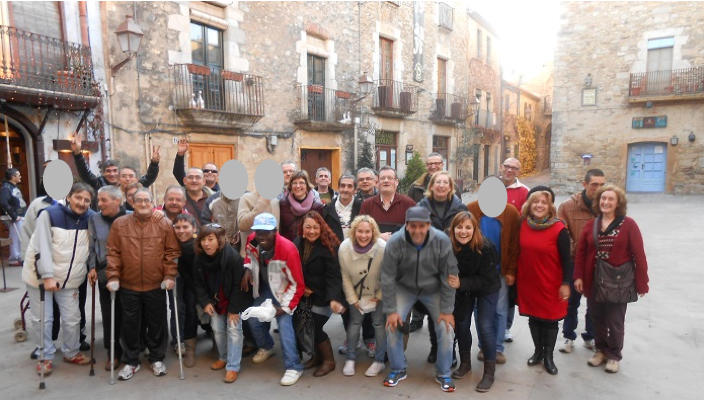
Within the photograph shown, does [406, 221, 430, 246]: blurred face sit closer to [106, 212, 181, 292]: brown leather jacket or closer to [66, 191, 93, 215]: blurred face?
[106, 212, 181, 292]: brown leather jacket

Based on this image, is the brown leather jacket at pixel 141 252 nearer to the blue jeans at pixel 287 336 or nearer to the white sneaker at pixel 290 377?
the blue jeans at pixel 287 336

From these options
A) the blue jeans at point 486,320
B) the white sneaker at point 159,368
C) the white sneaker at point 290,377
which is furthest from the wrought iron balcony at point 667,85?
the white sneaker at point 159,368

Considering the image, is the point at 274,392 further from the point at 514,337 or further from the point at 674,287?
the point at 674,287

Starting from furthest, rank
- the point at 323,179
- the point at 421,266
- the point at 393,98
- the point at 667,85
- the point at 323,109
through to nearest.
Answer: the point at 667,85 → the point at 393,98 → the point at 323,109 → the point at 323,179 → the point at 421,266

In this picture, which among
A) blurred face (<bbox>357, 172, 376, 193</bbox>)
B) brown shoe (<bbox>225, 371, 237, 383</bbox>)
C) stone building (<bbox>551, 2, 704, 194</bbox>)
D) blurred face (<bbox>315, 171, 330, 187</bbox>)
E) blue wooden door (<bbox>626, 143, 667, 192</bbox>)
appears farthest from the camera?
blue wooden door (<bbox>626, 143, 667, 192</bbox>)

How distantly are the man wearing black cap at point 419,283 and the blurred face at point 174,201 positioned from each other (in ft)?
6.59

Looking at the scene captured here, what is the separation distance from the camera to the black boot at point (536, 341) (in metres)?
3.74

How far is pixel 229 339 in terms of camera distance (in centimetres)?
370

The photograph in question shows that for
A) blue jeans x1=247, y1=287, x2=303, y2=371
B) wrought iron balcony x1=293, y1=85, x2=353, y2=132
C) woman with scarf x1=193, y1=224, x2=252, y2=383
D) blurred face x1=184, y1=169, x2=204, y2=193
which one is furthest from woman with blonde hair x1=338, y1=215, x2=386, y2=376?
wrought iron balcony x1=293, y1=85, x2=353, y2=132

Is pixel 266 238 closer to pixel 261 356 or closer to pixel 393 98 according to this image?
pixel 261 356

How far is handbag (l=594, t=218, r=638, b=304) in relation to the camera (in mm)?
3508

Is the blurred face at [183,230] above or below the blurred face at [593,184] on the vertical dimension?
below

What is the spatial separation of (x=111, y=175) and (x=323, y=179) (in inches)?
88.9

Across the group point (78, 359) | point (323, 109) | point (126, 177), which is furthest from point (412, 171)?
point (78, 359)
